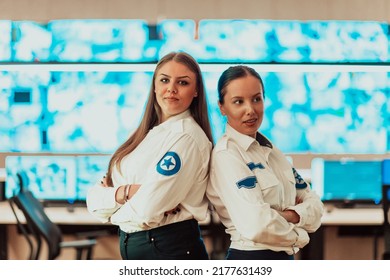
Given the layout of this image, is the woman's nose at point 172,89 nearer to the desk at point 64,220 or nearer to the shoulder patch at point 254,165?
the shoulder patch at point 254,165

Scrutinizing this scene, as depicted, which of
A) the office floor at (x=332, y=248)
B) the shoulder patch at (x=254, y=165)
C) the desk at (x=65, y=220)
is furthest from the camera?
the office floor at (x=332, y=248)

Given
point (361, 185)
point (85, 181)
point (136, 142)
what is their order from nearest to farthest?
point (136, 142) < point (85, 181) < point (361, 185)

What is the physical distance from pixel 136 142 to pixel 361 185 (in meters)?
1.04

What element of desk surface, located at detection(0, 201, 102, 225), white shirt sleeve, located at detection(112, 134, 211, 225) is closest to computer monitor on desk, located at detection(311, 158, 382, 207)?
white shirt sleeve, located at detection(112, 134, 211, 225)

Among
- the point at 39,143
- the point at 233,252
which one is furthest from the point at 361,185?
the point at 39,143

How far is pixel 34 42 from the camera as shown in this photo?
2.73 meters

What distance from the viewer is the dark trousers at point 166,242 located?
7.61ft

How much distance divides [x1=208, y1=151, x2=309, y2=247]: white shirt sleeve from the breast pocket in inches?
1.0

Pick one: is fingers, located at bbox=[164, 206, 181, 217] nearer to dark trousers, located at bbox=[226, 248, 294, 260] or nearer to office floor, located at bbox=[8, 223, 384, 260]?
dark trousers, located at bbox=[226, 248, 294, 260]

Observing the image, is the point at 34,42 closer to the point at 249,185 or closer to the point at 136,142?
the point at 136,142

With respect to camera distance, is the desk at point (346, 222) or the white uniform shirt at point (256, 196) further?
the desk at point (346, 222)

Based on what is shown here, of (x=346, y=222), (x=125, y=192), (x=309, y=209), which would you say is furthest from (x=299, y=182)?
(x=125, y=192)

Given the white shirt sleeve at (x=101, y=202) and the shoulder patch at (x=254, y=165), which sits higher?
the shoulder patch at (x=254, y=165)

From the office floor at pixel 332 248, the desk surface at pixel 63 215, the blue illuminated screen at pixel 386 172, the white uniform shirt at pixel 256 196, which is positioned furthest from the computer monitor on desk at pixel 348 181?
the desk surface at pixel 63 215
